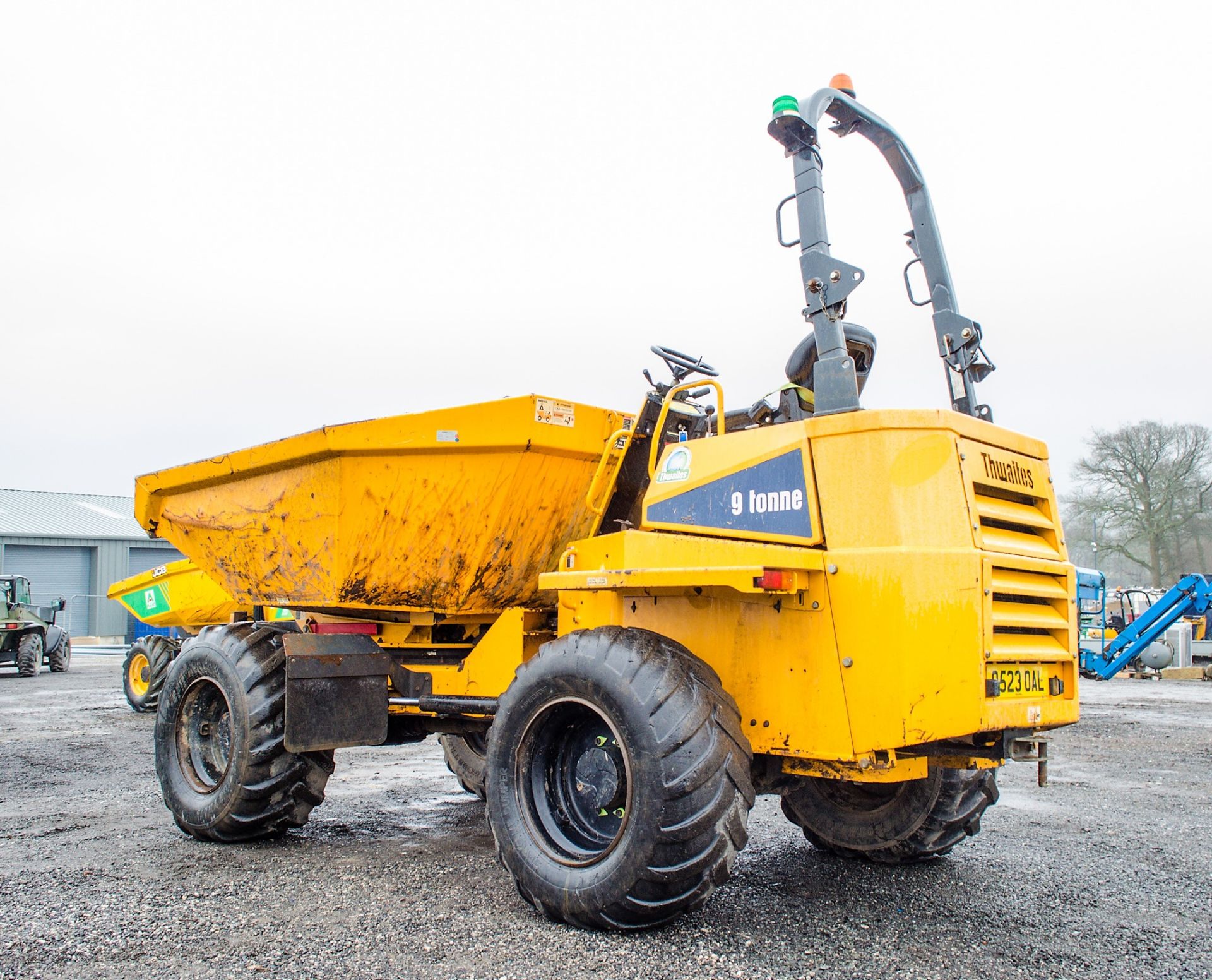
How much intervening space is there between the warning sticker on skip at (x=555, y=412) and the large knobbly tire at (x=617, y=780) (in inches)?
50.8

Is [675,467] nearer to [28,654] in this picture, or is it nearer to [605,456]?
[605,456]

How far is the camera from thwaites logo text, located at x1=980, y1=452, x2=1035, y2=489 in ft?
12.5

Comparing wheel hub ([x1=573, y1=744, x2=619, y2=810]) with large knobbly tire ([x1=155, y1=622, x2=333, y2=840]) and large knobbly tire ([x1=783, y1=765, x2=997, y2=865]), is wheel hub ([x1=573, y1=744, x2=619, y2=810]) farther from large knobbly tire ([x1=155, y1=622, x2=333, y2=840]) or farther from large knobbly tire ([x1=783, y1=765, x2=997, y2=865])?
large knobbly tire ([x1=155, y1=622, x2=333, y2=840])

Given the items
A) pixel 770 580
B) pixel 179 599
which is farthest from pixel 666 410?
pixel 179 599

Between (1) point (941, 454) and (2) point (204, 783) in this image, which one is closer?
(1) point (941, 454)

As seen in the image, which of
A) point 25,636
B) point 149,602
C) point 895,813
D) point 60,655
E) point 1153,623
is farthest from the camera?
point 60,655

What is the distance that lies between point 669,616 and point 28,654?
19.7 m

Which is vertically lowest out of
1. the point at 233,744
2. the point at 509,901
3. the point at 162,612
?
the point at 509,901

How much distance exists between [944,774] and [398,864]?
2565 mm

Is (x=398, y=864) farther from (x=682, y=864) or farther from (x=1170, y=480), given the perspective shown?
(x=1170, y=480)

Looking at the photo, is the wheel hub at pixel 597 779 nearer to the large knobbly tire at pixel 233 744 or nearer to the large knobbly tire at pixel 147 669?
the large knobbly tire at pixel 233 744

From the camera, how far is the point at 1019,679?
12.1 feet

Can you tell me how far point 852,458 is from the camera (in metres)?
3.64

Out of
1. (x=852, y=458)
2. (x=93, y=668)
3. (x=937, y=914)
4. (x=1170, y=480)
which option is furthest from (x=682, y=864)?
(x=1170, y=480)
